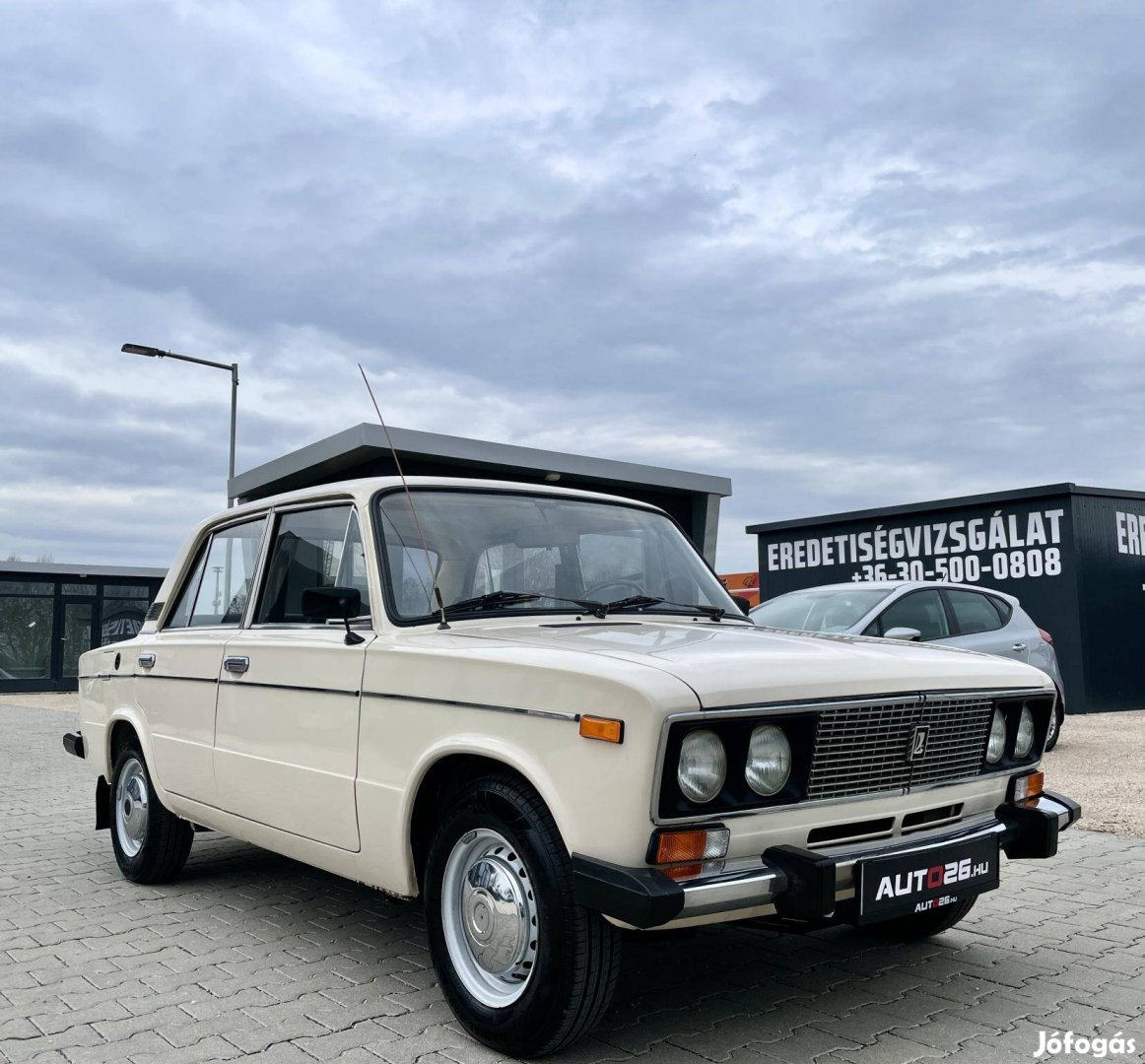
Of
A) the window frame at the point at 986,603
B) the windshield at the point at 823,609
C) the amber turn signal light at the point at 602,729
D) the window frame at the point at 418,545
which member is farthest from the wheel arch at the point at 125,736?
the window frame at the point at 986,603

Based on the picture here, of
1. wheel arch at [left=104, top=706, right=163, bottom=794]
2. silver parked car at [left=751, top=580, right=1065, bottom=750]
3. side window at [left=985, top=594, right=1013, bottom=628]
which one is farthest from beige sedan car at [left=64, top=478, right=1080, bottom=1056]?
side window at [left=985, top=594, right=1013, bottom=628]

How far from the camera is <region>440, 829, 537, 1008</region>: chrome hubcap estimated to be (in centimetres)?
318

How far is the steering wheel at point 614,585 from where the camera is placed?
433 centimetres

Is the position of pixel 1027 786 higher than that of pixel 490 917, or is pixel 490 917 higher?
pixel 1027 786

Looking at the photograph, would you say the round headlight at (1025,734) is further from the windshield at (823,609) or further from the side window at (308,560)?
the windshield at (823,609)

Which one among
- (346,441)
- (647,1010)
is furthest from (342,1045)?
(346,441)

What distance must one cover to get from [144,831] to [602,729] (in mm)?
3655

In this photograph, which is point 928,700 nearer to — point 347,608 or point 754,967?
point 754,967

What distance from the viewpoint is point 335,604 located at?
390cm

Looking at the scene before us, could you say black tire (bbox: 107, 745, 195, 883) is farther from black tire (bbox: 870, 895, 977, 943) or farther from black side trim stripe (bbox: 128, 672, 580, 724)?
black tire (bbox: 870, 895, 977, 943)

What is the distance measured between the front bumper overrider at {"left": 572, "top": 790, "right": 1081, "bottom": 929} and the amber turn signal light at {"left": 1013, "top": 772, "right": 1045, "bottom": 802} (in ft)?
2.76

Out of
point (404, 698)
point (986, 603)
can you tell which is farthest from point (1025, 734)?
point (986, 603)

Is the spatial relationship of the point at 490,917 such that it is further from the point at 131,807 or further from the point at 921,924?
the point at 131,807

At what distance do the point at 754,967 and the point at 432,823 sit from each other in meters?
1.39
